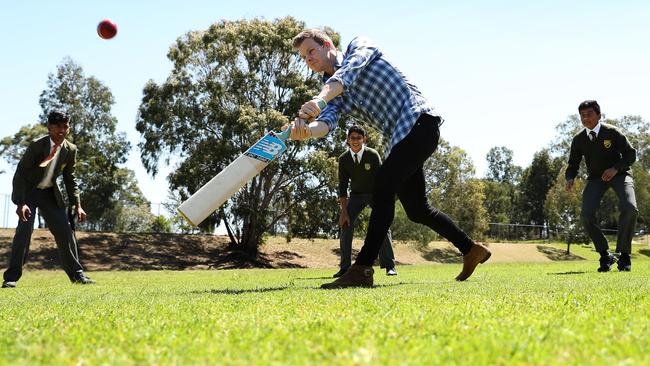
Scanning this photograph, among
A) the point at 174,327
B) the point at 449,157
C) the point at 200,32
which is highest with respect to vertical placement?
the point at 200,32

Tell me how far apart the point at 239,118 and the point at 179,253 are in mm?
7743

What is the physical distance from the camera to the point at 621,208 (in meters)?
10.2

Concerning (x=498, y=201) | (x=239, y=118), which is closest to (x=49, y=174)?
(x=239, y=118)

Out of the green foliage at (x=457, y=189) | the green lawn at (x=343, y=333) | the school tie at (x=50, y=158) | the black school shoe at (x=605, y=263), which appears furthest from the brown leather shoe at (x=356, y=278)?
the green foliage at (x=457, y=189)

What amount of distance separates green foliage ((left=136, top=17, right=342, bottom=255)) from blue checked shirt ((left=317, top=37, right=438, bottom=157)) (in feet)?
80.7

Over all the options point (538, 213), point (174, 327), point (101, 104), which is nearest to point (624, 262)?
point (174, 327)

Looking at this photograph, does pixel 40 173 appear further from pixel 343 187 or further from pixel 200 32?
pixel 200 32

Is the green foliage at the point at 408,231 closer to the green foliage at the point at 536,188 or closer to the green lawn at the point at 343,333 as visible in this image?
the green lawn at the point at 343,333

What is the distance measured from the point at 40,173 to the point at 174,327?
21.8 feet

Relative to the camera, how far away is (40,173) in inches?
340

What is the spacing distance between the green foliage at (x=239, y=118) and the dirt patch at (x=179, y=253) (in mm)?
1562

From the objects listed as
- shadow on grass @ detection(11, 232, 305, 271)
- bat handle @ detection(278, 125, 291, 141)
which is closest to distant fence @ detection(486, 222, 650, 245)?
shadow on grass @ detection(11, 232, 305, 271)

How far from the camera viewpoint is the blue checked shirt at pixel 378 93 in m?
5.81

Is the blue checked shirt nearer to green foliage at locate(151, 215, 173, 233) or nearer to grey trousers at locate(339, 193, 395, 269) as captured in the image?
grey trousers at locate(339, 193, 395, 269)
